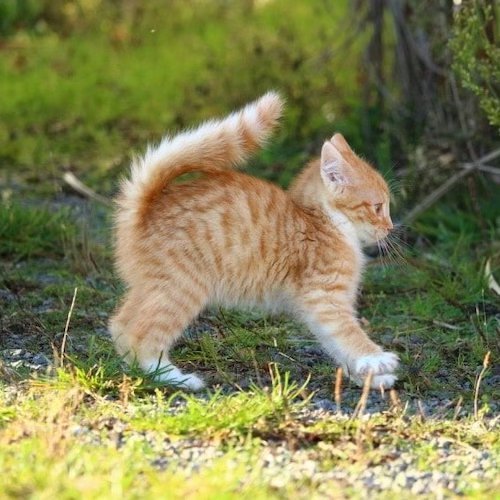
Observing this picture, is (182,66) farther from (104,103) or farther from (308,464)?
(308,464)

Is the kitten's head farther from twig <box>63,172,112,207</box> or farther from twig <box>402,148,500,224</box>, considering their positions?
twig <box>63,172,112,207</box>

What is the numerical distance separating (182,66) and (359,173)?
5.22 meters

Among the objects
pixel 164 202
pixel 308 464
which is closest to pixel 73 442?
Answer: pixel 308 464

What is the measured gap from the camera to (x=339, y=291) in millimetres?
4523

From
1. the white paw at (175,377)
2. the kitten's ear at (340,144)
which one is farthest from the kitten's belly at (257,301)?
the kitten's ear at (340,144)

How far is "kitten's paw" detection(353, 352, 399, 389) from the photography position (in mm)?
4207

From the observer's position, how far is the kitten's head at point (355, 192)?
4641 mm

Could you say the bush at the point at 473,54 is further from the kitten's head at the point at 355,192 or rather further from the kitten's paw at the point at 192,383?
the kitten's paw at the point at 192,383

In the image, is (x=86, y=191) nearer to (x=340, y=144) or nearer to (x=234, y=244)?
(x=340, y=144)

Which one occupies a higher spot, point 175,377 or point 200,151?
point 200,151

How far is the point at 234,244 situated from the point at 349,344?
1.86 ft

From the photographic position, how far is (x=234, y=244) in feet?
14.4

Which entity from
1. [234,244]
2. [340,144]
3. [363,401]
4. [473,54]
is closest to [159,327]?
[234,244]

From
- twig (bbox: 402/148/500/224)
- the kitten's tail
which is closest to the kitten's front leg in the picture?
the kitten's tail
